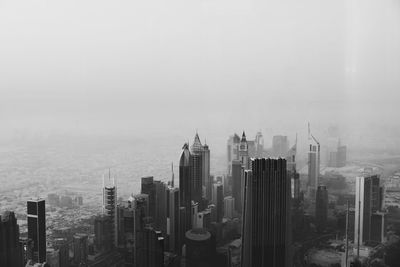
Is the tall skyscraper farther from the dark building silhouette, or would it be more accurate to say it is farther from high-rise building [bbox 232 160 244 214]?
the dark building silhouette

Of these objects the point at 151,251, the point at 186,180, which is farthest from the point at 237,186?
the point at 151,251

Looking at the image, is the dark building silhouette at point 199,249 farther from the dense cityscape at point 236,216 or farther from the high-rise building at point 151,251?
the high-rise building at point 151,251

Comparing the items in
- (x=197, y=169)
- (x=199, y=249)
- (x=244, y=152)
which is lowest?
(x=199, y=249)

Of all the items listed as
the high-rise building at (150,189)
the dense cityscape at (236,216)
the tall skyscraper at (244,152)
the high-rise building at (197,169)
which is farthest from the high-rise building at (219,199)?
the high-rise building at (150,189)

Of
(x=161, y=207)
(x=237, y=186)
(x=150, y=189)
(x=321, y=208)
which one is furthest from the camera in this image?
(x=321, y=208)

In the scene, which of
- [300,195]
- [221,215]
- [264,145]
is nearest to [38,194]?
[221,215]

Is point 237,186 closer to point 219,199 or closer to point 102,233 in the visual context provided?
point 219,199

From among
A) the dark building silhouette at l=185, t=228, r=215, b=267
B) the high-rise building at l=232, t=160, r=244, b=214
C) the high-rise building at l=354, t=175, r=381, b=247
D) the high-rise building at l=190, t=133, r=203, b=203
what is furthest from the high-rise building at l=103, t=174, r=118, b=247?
the high-rise building at l=354, t=175, r=381, b=247
